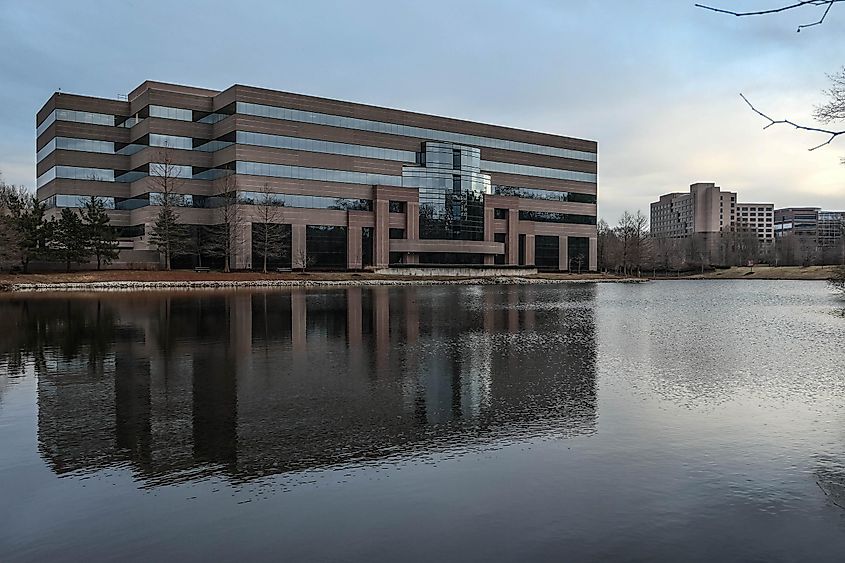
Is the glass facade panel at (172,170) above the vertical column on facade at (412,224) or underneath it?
above

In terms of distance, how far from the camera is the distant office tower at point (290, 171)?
292ft

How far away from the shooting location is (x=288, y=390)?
1502cm

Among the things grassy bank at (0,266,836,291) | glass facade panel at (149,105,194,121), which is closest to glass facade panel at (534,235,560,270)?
grassy bank at (0,266,836,291)

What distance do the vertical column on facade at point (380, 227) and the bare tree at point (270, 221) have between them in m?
14.3

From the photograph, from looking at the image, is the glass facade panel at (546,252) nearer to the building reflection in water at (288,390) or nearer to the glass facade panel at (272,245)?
the glass facade panel at (272,245)

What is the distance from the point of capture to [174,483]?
357 inches

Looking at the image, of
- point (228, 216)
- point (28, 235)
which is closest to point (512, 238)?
point (228, 216)

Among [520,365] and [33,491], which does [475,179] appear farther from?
[33,491]

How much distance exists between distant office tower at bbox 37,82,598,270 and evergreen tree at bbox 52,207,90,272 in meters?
18.3

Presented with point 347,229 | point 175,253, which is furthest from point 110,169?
point 347,229

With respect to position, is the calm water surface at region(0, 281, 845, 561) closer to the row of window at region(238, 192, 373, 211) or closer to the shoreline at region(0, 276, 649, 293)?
the shoreline at region(0, 276, 649, 293)

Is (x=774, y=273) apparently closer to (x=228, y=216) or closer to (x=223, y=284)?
(x=228, y=216)

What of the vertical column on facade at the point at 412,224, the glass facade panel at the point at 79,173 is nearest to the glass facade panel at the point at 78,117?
the glass facade panel at the point at 79,173

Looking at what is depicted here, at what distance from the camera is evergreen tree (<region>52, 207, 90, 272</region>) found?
6712cm
